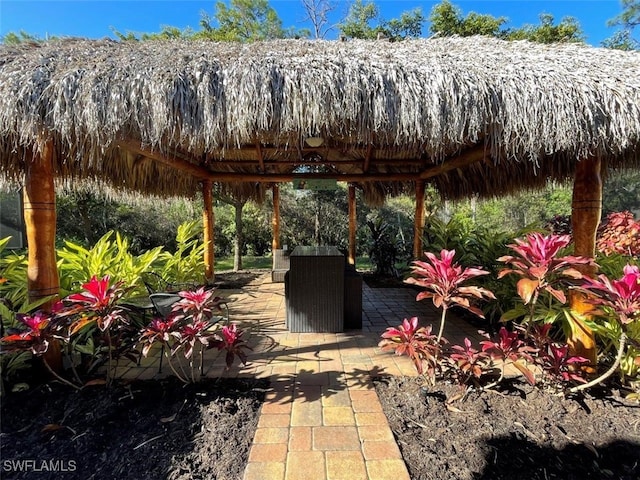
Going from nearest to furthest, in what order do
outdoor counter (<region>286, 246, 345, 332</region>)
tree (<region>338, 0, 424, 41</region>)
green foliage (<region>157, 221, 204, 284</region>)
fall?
outdoor counter (<region>286, 246, 345, 332</region>)
green foliage (<region>157, 221, 204, 284</region>)
tree (<region>338, 0, 424, 41</region>)

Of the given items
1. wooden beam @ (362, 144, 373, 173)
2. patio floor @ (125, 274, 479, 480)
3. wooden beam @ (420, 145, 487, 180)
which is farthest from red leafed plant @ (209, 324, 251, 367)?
wooden beam @ (362, 144, 373, 173)

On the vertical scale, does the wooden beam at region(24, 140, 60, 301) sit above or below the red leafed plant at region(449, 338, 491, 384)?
above

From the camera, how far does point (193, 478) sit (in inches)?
65.7

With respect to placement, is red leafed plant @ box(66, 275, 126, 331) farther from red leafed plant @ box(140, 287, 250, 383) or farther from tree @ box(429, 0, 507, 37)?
tree @ box(429, 0, 507, 37)

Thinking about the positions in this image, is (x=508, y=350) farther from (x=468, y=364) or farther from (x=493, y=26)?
(x=493, y=26)

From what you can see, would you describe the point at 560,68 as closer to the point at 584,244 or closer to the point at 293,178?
the point at 584,244

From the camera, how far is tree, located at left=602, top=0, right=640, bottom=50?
13.6m

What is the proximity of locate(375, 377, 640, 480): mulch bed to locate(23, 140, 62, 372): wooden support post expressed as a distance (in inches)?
110

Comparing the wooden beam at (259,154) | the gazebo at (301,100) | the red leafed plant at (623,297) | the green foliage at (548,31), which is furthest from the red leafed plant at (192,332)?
the green foliage at (548,31)

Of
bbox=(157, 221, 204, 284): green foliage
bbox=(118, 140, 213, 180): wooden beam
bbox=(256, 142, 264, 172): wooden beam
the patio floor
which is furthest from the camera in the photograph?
bbox=(256, 142, 264, 172): wooden beam

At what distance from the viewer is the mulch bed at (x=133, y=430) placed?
175 centimetres

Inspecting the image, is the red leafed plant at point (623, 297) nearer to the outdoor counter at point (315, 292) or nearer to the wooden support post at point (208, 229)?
the outdoor counter at point (315, 292)

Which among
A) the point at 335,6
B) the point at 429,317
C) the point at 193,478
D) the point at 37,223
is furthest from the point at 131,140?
the point at 335,6

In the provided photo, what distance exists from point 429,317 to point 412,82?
3.04 m
